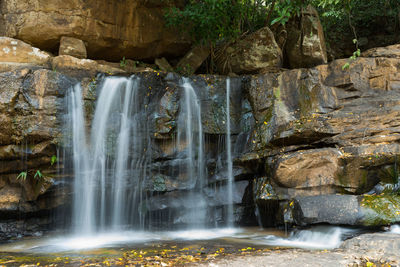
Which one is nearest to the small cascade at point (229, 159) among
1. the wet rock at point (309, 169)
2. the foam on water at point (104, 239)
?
the foam on water at point (104, 239)

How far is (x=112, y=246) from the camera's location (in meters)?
5.90

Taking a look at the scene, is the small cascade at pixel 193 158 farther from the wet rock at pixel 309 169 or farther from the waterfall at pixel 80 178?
the waterfall at pixel 80 178

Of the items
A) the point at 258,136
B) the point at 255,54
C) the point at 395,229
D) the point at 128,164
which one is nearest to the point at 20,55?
the point at 128,164

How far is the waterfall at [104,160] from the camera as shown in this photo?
766cm

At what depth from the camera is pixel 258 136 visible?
7867mm

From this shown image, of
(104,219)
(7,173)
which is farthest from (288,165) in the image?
(7,173)

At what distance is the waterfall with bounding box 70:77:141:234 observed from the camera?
766cm

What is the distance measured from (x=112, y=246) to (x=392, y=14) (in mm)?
11615

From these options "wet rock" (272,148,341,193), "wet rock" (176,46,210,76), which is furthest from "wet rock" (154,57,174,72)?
"wet rock" (272,148,341,193)

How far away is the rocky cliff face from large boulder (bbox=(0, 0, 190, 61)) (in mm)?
1324

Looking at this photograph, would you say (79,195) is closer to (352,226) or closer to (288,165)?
(288,165)

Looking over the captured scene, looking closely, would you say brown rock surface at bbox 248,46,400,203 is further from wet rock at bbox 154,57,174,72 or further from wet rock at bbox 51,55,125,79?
wet rock at bbox 51,55,125,79

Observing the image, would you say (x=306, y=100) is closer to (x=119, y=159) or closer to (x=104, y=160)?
(x=119, y=159)

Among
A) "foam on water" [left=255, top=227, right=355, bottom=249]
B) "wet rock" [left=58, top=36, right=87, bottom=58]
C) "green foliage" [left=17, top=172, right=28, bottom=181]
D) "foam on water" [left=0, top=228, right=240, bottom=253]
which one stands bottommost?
"foam on water" [left=0, top=228, right=240, bottom=253]
